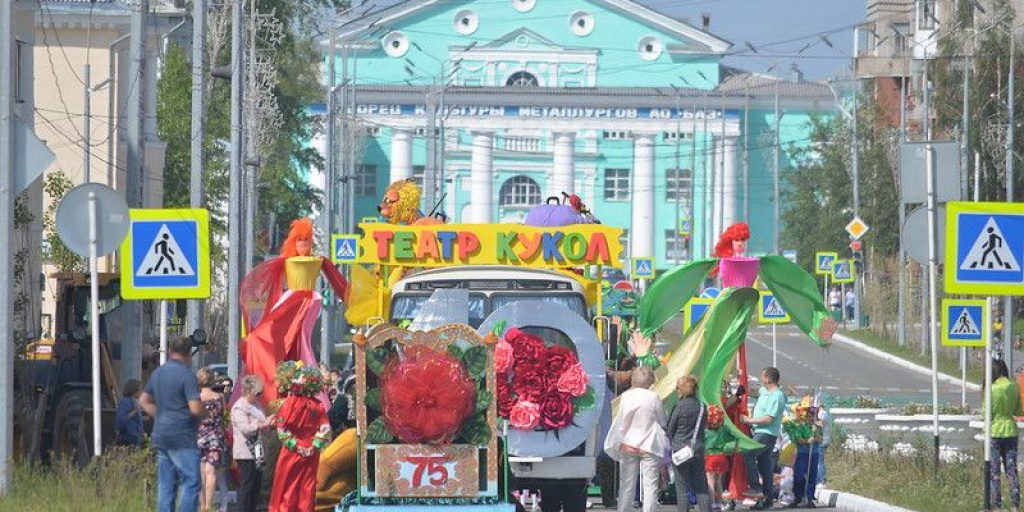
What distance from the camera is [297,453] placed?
720 inches

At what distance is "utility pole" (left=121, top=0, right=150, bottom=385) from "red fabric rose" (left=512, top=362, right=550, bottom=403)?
8734 millimetres

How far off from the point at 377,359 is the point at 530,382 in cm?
222

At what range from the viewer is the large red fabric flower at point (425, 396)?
16.2 m

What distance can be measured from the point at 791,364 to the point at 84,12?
20.2 metres

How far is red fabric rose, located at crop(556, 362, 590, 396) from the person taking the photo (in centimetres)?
1852

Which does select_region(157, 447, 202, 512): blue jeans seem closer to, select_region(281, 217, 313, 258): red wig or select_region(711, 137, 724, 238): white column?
select_region(281, 217, 313, 258): red wig

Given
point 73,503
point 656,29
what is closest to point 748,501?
point 73,503

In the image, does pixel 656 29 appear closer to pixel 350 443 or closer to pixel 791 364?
pixel 791 364

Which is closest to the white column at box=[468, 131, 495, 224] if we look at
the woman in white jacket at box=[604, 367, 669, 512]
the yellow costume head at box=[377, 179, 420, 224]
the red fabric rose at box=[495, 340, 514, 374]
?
the yellow costume head at box=[377, 179, 420, 224]

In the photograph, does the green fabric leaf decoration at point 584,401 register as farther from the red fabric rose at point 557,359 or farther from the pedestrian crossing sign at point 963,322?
the pedestrian crossing sign at point 963,322

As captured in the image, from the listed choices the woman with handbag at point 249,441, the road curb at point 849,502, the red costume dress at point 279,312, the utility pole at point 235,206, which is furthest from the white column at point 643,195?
the woman with handbag at point 249,441

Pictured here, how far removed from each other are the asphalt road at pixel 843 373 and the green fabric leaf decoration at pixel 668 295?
20.8m

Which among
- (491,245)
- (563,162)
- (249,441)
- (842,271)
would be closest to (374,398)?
(249,441)

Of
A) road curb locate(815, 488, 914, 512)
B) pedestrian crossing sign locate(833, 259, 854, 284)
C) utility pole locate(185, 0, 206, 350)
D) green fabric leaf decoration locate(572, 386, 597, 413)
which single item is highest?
utility pole locate(185, 0, 206, 350)
